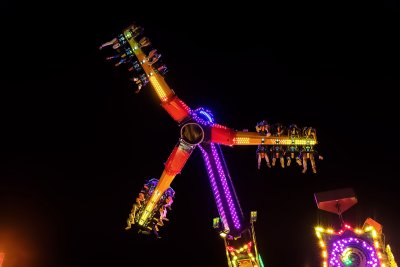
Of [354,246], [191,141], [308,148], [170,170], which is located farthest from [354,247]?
[170,170]

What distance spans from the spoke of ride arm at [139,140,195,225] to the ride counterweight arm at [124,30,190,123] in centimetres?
103

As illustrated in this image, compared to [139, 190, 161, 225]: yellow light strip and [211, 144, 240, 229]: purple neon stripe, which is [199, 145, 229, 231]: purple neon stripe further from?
[139, 190, 161, 225]: yellow light strip

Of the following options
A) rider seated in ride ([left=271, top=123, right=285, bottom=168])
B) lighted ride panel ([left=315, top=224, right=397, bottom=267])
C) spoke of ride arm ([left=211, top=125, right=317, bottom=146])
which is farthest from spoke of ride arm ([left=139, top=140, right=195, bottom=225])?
lighted ride panel ([left=315, top=224, right=397, bottom=267])

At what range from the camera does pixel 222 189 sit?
14.1 meters

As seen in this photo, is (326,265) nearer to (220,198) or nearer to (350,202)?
(350,202)

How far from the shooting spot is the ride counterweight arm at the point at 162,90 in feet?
50.0

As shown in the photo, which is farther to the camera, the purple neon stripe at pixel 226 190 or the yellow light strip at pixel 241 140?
the yellow light strip at pixel 241 140

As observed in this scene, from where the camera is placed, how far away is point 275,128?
14852 mm

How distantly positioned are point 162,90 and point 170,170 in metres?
2.80

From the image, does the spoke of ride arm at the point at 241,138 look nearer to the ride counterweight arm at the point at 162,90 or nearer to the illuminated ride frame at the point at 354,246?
the ride counterweight arm at the point at 162,90

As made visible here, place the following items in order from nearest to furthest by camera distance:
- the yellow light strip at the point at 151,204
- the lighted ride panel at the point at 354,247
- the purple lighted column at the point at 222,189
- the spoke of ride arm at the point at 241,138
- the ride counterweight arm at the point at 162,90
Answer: the lighted ride panel at the point at 354,247 < the purple lighted column at the point at 222,189 < the spoke of ride arm at the point at 241,138 < the yellow light strip at the point at 151,204 < the ride counterweight arm at the point at 162,90

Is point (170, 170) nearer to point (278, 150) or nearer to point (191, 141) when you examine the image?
point (191, 141)

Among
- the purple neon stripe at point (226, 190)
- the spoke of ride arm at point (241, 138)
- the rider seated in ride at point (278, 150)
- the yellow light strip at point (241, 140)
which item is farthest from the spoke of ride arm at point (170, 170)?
the rider seated in ride at point (278, 150)

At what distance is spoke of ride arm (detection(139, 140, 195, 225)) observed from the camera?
1489cm
